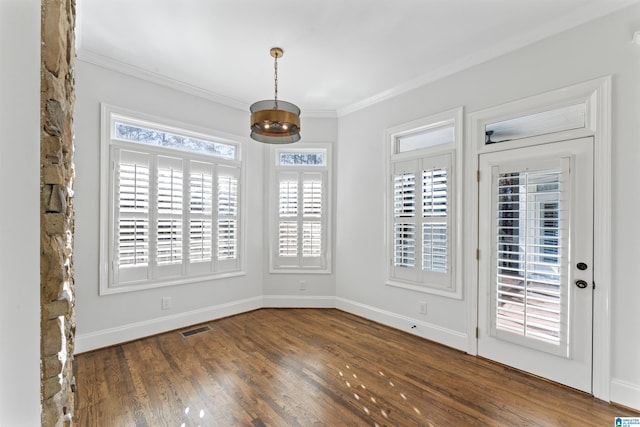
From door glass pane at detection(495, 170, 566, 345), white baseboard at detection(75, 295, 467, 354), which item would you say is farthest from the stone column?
door glass pane at detection(495, 170, 566, 345)

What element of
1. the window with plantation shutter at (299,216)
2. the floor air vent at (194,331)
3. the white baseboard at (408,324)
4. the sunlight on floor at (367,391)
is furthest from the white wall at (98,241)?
the sunlight on floor at (367,391)

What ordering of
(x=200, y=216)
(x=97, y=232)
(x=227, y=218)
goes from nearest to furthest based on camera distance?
1. (x=97, y=232)
2. (x=200, y=216)
3. (x=227, y=218)

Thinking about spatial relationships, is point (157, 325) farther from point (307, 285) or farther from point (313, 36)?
point (313, 36)

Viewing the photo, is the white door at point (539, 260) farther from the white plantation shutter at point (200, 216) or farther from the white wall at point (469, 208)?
the white plantation shutter at point (200, 216)

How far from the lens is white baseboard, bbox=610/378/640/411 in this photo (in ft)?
7.43

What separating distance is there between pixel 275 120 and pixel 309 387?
2286mm

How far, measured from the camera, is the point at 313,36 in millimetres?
2885

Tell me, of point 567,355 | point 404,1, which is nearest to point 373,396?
point 567,355

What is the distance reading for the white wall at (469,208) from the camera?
2.32 m

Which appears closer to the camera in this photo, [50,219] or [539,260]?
[50,219]

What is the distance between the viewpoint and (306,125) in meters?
4.82
